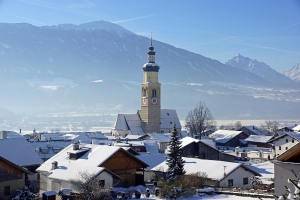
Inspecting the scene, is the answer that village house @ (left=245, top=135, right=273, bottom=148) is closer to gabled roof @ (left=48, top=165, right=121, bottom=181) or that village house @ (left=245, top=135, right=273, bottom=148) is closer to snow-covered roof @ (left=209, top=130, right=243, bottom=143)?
snow-covered roof @ (left=209, top=130, right=243, bottom=143)

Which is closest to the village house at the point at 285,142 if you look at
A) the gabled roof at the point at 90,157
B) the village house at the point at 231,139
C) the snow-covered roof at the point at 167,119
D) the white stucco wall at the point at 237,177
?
the village house at the point at 231,139

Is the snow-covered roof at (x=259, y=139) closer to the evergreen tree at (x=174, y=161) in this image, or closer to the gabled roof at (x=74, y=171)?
the evergreen tree at (x=174, y=161)

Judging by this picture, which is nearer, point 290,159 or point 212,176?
point 290,159

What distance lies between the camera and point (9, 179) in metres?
26.5

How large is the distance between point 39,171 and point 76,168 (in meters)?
6.69

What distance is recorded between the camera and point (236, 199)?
77.6 ft

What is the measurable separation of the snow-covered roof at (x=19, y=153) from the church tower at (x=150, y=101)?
52.6m

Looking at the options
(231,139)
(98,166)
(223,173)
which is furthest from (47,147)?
(231,139)

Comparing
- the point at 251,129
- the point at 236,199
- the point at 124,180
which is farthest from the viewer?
the point at 251,129

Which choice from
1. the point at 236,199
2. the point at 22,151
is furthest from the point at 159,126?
the point at 236,199

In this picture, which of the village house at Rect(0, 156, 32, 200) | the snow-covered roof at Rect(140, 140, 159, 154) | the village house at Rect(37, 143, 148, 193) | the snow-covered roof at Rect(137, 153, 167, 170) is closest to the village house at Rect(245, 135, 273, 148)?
the snow-covered roof at Rect(140, 140, 159, 154)

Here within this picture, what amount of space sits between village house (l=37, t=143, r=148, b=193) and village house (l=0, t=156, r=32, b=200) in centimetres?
271

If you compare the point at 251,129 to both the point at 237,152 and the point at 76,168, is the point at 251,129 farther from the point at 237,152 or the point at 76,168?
the point at 76,168

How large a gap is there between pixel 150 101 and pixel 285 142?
40976 mm
